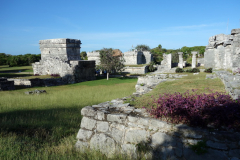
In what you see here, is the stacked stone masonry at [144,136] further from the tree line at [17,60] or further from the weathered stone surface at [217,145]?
the tree line at [17,60]

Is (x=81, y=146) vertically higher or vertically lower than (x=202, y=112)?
lower

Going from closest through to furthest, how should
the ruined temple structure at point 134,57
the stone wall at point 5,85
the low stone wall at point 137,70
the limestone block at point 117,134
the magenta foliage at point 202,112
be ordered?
the magenta foliage at point 202,112 → the limestone block at point 117,134 → the stone wall at point 5,85 → the low stone wall at point 137,70 → the ruined temple structure at point 134,57

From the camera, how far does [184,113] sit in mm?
3396

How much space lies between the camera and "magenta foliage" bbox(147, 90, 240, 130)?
3.01 meters

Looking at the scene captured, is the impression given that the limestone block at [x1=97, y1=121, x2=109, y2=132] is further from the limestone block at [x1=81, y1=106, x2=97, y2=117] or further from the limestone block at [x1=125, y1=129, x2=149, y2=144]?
the limestone block at [x1=125, y1=129, x2=149, y2=144]

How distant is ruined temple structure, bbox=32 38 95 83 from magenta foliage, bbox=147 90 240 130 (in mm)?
18949

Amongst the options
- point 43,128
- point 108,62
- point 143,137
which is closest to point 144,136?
point 143,137

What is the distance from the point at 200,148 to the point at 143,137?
1.04 metres

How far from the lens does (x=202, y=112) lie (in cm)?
332

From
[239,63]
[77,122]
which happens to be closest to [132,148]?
[77,122]

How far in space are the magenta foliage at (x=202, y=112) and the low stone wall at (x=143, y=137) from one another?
20 cm

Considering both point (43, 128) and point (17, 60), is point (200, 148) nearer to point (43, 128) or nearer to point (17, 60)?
point (43, 128)

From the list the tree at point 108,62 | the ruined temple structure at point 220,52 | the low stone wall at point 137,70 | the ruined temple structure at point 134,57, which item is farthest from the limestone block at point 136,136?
the ruined temple structure at point 134,57

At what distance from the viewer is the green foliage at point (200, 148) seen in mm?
2840
